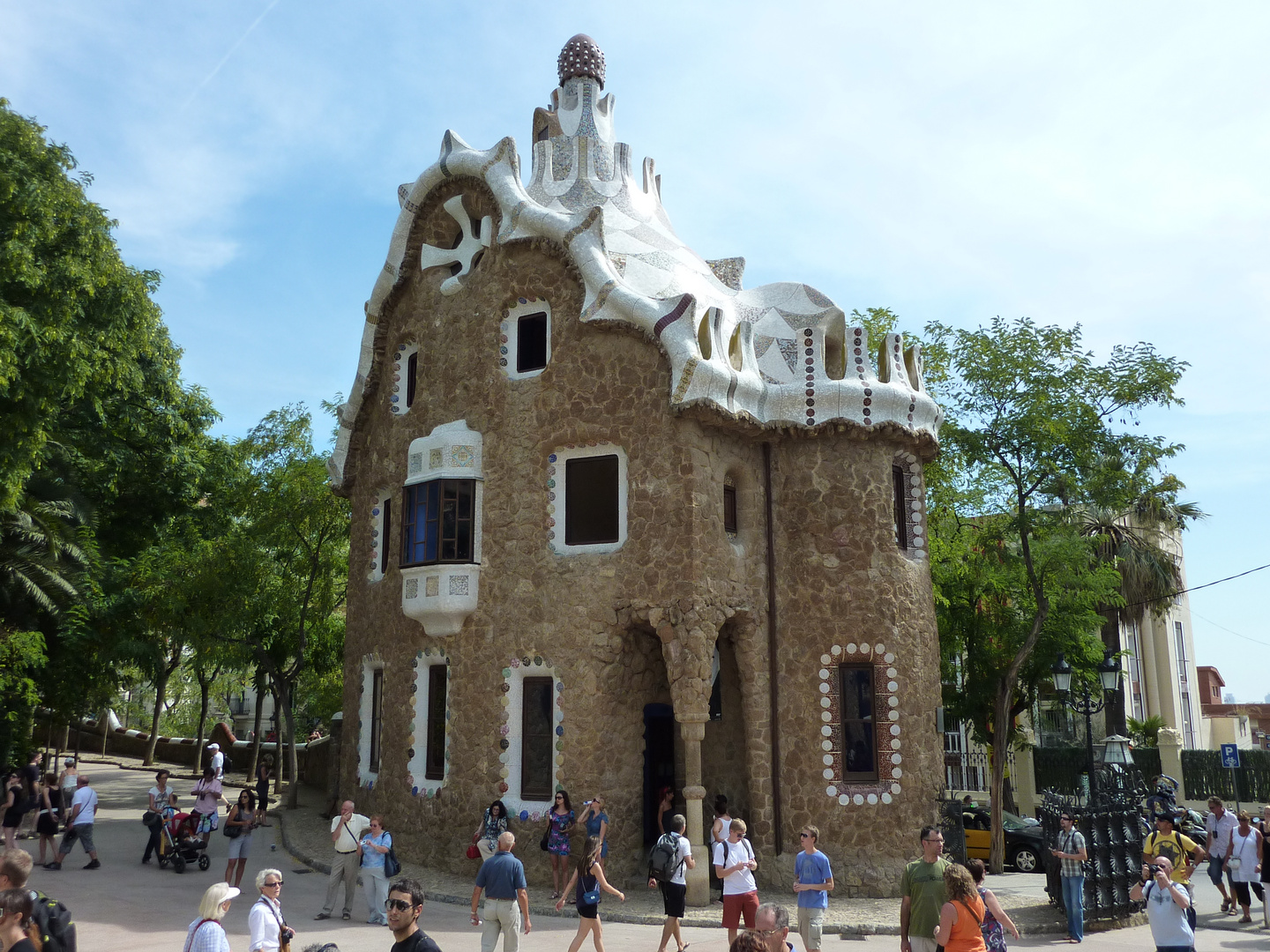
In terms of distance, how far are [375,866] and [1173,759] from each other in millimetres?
20899

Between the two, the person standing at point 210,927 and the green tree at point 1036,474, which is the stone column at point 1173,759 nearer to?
the green tree at point 1036,474

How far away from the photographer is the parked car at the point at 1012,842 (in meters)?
18.4

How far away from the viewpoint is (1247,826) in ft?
42.9

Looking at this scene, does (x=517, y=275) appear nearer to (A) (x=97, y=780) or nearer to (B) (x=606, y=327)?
(B) (x=606, y=327)

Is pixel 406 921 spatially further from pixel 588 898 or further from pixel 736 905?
pixel 736 905

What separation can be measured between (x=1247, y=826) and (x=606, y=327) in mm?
10756

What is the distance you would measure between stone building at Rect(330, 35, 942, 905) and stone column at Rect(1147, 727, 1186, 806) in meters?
13.2

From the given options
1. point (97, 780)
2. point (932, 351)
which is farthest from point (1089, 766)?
point (97, 780)

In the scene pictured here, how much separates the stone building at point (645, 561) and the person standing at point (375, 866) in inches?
106

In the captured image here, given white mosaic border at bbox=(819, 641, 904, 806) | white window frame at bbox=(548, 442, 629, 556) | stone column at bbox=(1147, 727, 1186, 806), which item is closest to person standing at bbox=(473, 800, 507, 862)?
white window frame at bbox=(548, 442, 629, 556)

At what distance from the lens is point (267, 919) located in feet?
22.4

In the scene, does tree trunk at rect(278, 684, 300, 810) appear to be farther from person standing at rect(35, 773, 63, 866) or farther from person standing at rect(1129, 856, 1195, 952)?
person standing at rect(1129, 856, 1195, 952)

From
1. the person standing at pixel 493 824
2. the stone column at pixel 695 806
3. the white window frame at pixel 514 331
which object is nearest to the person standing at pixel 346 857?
the person standing at pixel 493 824

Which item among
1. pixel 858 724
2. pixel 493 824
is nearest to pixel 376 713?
pixel 493 824
